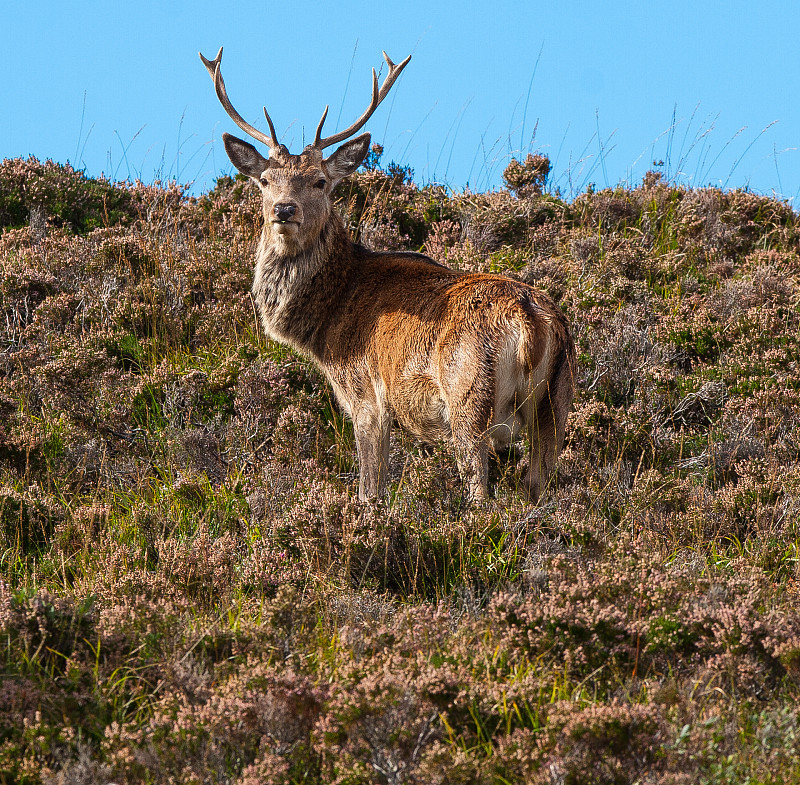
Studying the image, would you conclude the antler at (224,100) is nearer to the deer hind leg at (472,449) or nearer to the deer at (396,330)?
the deer at (396,330)

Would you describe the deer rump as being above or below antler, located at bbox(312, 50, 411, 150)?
below

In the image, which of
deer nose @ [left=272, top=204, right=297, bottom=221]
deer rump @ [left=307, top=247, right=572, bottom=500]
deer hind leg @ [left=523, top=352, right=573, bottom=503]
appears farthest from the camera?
deer nose @ [left=272, top=204, right=297, bottom=221]

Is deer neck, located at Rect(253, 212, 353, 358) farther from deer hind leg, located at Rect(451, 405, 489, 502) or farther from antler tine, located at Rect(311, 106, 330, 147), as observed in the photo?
deer hind leg, located at Rect(451, 405, 489, 502)

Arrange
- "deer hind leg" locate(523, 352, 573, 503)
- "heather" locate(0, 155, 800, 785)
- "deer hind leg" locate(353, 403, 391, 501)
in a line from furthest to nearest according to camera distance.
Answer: "deer hind leg" locate(353, 403, 391, 501) < "deer hind leg" locate(523, 352, 573, 503) < "heather" locate(0, 155, 800, 785)

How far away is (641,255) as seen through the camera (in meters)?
9.58

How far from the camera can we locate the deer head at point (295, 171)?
687 cm

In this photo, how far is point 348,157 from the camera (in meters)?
7.37

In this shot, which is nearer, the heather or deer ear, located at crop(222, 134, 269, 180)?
the heather

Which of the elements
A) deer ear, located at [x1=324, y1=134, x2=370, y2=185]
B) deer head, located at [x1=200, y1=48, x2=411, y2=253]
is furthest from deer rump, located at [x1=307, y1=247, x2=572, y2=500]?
deer ear, located at [x1=324, y1=134, x2=370, y2=185]

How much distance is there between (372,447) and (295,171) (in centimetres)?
205

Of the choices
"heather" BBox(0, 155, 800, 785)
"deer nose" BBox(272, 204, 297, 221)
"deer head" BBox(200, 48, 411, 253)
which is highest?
"deer head" BBox(200, 48, 411, 253)

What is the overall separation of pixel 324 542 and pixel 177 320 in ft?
12.9

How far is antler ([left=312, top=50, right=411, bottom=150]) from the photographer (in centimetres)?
724

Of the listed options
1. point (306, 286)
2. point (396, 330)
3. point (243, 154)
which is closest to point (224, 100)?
point (243, 154)
